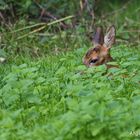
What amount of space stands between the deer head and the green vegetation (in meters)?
0.15

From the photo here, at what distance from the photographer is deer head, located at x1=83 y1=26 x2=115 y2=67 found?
21.8 ft

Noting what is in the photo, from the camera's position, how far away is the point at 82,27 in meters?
9.12

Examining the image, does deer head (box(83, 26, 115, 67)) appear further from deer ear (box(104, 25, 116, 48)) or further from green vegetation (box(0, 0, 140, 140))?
green vegetation (box(0, 0, 140, 140))

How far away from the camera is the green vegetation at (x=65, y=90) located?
12.6ft

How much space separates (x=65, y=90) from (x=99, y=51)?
→ 1.63 metres

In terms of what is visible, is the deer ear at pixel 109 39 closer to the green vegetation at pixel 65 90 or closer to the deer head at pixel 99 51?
the deer head at pixel 99 51

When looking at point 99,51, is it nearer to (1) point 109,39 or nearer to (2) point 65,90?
(1) point 109,39

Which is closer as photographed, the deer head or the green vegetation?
the green vegetation

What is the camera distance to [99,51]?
6.77 m

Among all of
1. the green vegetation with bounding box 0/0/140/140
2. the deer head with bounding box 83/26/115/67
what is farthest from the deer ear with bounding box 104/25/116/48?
the green vegetation with bounding box 0/0/140/140

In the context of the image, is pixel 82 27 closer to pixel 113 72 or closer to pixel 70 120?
pixel 113 72

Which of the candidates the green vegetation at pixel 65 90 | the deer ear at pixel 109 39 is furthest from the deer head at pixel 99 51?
the green vegetation at pixel 65 90

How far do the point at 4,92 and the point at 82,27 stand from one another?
419 centimetres

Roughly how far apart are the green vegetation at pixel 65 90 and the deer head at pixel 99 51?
0.49 feet
